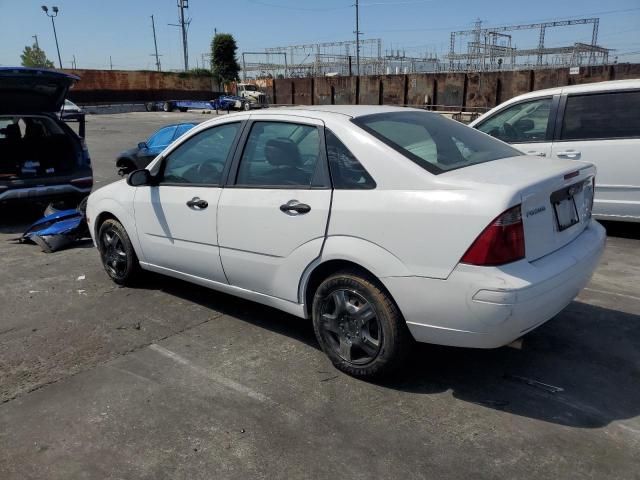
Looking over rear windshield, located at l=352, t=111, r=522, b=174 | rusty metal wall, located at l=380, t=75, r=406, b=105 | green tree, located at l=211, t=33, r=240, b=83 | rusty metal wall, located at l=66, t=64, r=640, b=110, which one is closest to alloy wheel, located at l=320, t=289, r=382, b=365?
rear windshield, located at l=352, t=111, r=522, b=174

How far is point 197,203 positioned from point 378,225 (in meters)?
1.63

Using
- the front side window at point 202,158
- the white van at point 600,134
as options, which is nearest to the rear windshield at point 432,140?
the front side window at point 202,158

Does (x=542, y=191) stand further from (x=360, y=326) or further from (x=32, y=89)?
(x=32, y=89)

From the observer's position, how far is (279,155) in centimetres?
369

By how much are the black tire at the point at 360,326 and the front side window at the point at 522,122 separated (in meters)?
4.49

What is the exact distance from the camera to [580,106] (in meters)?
6.41

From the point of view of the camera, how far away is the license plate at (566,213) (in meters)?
3.09

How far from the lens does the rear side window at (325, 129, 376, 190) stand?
3.20m

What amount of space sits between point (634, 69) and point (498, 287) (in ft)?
83.2

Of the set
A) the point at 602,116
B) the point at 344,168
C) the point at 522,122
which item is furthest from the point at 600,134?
the point at 344,168

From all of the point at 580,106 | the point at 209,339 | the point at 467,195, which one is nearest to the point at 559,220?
the point at 467,195

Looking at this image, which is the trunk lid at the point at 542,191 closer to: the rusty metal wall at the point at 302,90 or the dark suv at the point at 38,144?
the dark suv at the point at 38,144

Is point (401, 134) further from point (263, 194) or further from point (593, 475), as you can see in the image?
point (593, 475)

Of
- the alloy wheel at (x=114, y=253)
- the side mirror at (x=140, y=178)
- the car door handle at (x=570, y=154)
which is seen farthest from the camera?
the car door handle at (x=570, y=154)
